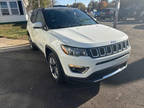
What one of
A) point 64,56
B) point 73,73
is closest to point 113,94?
point 73,73

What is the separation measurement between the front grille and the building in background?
15188mm

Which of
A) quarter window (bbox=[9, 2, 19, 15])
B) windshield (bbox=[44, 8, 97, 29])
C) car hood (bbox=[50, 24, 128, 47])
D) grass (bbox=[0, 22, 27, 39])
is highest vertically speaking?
quarter window (bbox=[9, 2, 19, 15])

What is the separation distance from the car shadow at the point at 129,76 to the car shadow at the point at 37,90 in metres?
0.54

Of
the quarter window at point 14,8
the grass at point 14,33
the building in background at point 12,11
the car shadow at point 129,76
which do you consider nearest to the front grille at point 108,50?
the car shadow at point 129,76

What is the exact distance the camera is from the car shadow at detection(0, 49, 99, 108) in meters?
2.35

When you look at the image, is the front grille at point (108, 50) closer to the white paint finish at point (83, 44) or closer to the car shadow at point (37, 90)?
the white paint finish at point (83, 44)

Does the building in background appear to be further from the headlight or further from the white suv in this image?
the headlight

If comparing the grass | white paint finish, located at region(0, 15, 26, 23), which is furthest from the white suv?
white paint finish, located at region(0, 15, 26, 23)

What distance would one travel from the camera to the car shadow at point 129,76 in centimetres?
299

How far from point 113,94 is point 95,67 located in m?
0.93

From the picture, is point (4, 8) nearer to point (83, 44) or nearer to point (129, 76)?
point (83, 44)

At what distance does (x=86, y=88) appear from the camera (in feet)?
9.02

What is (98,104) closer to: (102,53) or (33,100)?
(102,53)

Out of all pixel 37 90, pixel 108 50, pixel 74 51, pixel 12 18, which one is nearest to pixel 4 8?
pixel 12 18
